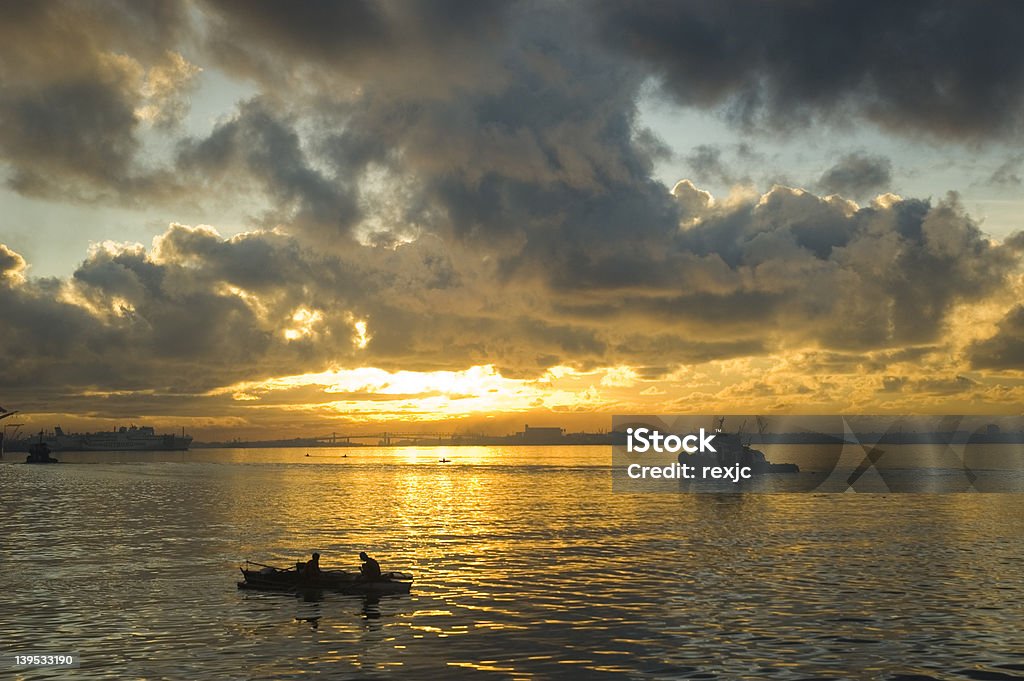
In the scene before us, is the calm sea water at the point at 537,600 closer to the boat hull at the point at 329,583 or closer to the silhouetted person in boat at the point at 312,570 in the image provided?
the boat hull at the point at 329,583

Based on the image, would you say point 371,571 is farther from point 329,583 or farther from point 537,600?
point 537,600

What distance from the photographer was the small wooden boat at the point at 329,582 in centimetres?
5872

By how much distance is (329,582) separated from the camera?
60.2m

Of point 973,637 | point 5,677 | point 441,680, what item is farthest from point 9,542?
point 973,637

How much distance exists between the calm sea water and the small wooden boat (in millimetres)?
1104

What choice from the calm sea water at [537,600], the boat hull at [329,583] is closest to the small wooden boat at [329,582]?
the boat hull at [329,583]

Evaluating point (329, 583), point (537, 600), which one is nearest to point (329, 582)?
point (329, 583)

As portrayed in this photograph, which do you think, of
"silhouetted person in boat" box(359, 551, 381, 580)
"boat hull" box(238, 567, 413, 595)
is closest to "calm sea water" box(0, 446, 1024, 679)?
"boat hull" box(238, 567, 413, 595)

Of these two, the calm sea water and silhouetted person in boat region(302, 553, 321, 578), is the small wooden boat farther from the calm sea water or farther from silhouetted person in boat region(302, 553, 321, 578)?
the calm sea water

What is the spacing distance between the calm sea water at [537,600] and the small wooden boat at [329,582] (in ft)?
3.62

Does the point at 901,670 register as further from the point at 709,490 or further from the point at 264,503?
the point at 709,490

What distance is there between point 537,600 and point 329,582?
47.3 feet

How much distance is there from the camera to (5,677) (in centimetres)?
3834

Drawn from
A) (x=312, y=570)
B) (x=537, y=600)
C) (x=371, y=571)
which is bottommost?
(x=537, y=600)
